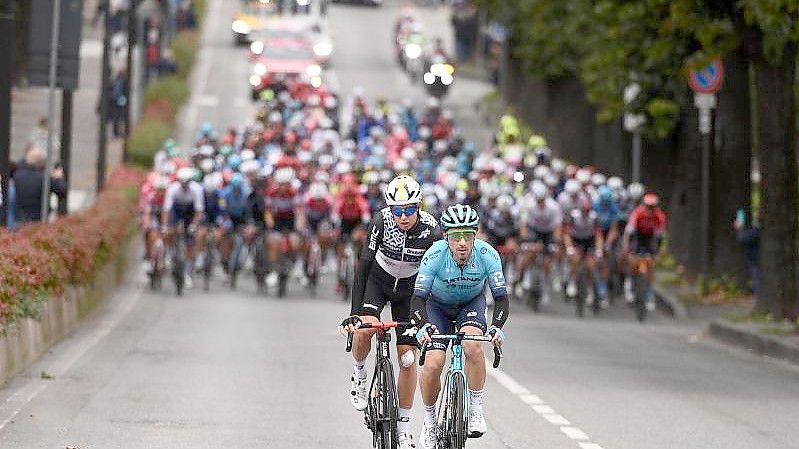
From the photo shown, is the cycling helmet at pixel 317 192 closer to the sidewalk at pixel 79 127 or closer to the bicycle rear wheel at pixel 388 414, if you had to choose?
the sidewalk at pixel 79 127

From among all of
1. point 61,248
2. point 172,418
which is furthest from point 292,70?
point 172,418

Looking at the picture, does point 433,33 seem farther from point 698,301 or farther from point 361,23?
point 698,301

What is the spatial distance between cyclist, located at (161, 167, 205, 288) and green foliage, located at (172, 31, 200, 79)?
3382 centimetres

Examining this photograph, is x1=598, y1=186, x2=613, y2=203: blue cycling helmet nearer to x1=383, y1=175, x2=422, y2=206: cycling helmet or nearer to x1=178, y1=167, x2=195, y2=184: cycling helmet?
x1=178, y1=167, x2=195, y2=184: cycling helmet

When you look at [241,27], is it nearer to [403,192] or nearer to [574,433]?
[574,433]

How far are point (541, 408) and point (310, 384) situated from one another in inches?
91.6

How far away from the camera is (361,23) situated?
8631cm

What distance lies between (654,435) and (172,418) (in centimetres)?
353

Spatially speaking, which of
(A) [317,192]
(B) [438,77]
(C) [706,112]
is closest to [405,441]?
(C) [706,112]

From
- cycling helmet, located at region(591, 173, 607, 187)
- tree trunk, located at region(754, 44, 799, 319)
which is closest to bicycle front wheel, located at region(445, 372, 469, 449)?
tree trunk, located at region(754, 44, 799, 319)

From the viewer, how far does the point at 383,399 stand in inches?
515

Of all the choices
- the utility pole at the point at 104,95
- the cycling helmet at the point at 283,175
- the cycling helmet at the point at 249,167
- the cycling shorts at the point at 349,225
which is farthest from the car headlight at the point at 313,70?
the cycling shorts at the point at 349,225

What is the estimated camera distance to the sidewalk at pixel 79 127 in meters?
45.0

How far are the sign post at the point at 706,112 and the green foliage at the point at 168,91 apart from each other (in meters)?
25.7
